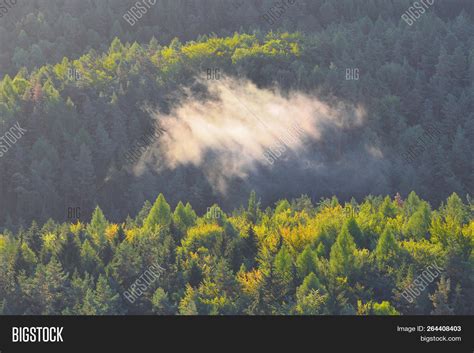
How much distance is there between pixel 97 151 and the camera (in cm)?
19800

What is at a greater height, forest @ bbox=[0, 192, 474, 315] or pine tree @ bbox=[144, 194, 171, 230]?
pine tree @ bbox=[144, 194, 171, 230]

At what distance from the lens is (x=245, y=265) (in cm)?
12850

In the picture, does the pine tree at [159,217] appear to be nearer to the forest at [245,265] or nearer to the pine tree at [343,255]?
the forest at [245,265]

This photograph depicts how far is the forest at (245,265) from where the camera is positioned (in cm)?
11619

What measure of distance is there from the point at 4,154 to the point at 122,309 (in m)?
78.2

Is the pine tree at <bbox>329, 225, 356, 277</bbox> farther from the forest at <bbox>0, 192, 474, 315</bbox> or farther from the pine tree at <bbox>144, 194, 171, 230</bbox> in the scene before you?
the pine tree at <bbox>144, 194, 171, 230</bbox>

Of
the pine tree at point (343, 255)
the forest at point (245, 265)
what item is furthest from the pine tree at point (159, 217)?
the pine tree at point (343, 255)

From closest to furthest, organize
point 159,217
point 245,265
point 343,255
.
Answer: point 343,255, point 245,265, point 159,217

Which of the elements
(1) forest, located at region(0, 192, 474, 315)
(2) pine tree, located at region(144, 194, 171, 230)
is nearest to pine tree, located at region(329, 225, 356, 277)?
(1) forest, located at region(0, 192, 474, 315)

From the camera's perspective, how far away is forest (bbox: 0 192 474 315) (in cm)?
11619

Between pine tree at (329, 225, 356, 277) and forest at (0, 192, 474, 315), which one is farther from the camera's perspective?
pine tree at (329, 225, 356, 277)

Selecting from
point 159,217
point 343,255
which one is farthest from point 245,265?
point 159,217

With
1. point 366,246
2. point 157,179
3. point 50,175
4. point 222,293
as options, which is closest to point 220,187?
point 157,179

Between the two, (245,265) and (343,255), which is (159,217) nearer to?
(245,265)
